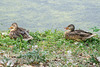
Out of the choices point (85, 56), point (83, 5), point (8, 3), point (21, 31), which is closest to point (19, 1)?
point (8, 3)

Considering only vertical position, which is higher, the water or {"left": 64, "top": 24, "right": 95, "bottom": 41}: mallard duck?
the water

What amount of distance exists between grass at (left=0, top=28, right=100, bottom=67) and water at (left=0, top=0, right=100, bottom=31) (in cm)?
92

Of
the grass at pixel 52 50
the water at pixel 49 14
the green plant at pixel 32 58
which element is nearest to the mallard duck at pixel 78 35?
the grass at pixel 52 50

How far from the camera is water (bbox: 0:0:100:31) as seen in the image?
5.95 m

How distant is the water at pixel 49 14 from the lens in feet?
19.5

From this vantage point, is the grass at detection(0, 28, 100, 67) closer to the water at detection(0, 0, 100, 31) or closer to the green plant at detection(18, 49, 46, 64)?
the green plant at detection(18, 49, 46, 64)

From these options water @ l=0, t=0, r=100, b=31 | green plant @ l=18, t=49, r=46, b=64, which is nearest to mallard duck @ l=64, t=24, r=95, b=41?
water @ l=0, t=0, r=100, b=31

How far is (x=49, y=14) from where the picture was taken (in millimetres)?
6734

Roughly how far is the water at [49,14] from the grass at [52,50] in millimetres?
921

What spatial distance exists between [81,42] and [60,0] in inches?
153

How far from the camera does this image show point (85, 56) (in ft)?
12.7

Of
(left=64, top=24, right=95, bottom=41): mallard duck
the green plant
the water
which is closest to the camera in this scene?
the green plant

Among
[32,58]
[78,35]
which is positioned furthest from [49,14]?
[32,58]

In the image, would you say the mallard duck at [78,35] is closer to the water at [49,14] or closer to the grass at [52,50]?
the grass at [52,50]
